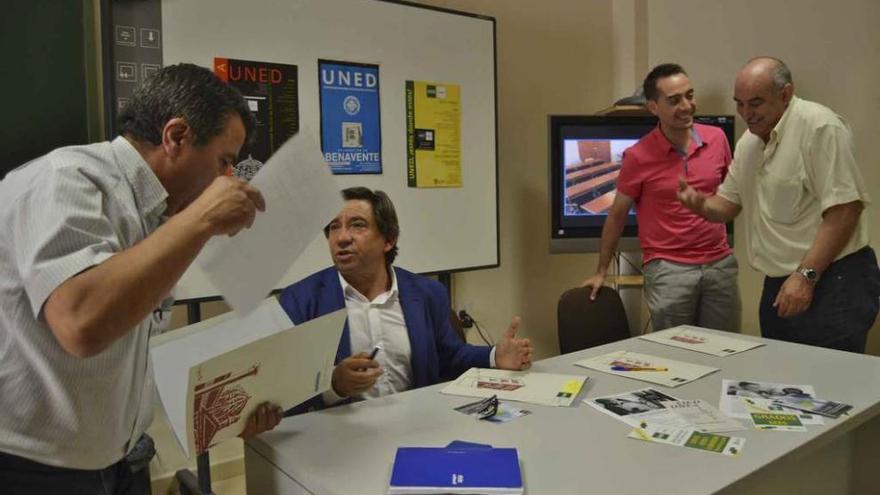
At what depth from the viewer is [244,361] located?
1.14 m

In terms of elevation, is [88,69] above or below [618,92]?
below

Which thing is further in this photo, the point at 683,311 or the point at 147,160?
the point at 683,311

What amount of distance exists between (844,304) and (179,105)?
2157 millimetres

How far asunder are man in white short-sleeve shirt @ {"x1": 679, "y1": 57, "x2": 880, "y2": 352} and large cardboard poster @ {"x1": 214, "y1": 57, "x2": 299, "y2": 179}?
5.60 ft

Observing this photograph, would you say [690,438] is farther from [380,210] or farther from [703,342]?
[380,210]

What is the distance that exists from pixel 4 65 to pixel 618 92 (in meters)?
3.29

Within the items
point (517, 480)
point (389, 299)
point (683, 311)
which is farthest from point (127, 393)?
point (683, 311)

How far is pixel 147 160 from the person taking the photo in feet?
3.51

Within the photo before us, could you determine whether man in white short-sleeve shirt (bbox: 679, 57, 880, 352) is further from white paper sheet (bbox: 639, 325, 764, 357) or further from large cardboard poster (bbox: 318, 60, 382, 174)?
large cardboard poster (bbox: 318, 60, 382, 174)

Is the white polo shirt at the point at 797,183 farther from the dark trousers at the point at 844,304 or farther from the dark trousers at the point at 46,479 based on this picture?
the dark trousers at the point at 46,479

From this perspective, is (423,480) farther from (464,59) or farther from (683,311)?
(464,59)

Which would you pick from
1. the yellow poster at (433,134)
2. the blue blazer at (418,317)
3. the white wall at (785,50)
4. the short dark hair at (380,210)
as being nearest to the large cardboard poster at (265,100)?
the yellow poster at (433,134)

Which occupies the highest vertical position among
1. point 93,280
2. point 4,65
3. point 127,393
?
point 4,65

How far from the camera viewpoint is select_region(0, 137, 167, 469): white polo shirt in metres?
0.86
